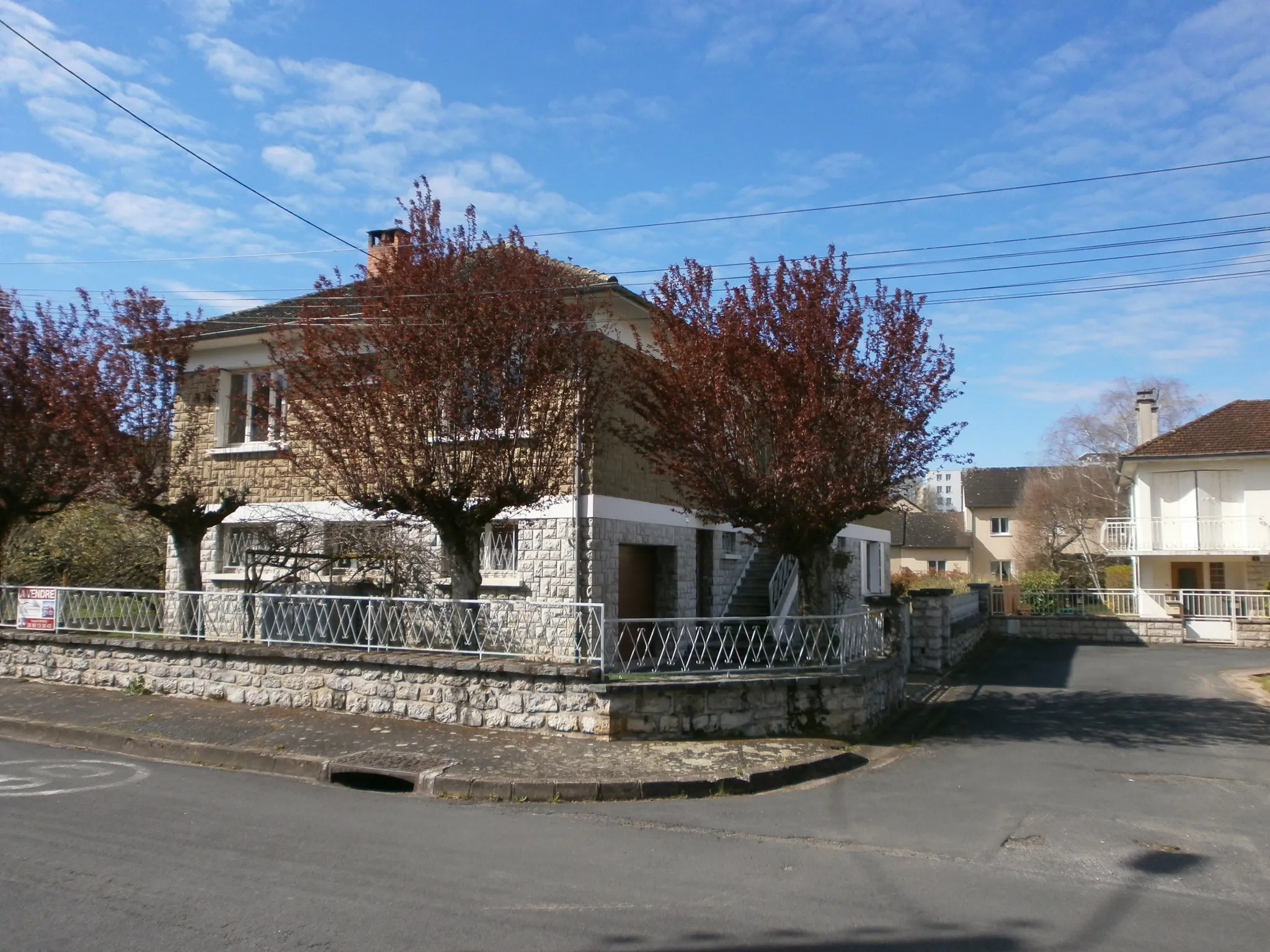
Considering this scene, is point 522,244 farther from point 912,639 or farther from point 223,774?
point 912,639

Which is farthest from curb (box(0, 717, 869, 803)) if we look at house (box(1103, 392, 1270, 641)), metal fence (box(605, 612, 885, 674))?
house (box(1103, 392, 1270, 641))

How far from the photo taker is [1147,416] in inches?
1353

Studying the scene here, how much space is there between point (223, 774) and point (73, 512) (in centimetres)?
1529

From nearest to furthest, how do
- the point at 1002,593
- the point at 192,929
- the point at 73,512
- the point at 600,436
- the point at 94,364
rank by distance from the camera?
the point at 192,929 < the point at 600,436 < the point at 94,364 < the point at 73,512 < the point at 1002,593

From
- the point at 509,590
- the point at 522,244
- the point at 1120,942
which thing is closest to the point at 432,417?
the point at 522,244

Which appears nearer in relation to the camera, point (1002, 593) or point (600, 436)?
point (600, 436)

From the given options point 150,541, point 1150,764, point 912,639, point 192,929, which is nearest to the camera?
point 192,929

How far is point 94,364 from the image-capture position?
14.2 m

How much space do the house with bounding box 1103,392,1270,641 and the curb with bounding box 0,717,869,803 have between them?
22.1 m

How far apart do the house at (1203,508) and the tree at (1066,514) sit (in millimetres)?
8434

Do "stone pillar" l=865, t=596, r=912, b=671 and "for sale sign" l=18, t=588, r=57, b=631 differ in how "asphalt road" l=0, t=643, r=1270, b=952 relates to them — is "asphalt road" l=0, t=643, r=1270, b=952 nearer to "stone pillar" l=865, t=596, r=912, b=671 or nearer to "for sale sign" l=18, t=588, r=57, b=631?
"stone pillar" l=865, t=596, r=912, b=671

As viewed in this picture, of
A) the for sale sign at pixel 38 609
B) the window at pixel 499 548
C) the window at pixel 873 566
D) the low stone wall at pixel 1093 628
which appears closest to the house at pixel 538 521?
the window at pixel 499 548

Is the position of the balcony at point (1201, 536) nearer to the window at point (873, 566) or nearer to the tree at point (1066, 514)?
the window at point (873, 566)

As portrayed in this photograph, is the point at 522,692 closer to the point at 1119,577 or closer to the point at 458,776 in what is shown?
the point at 458,776
